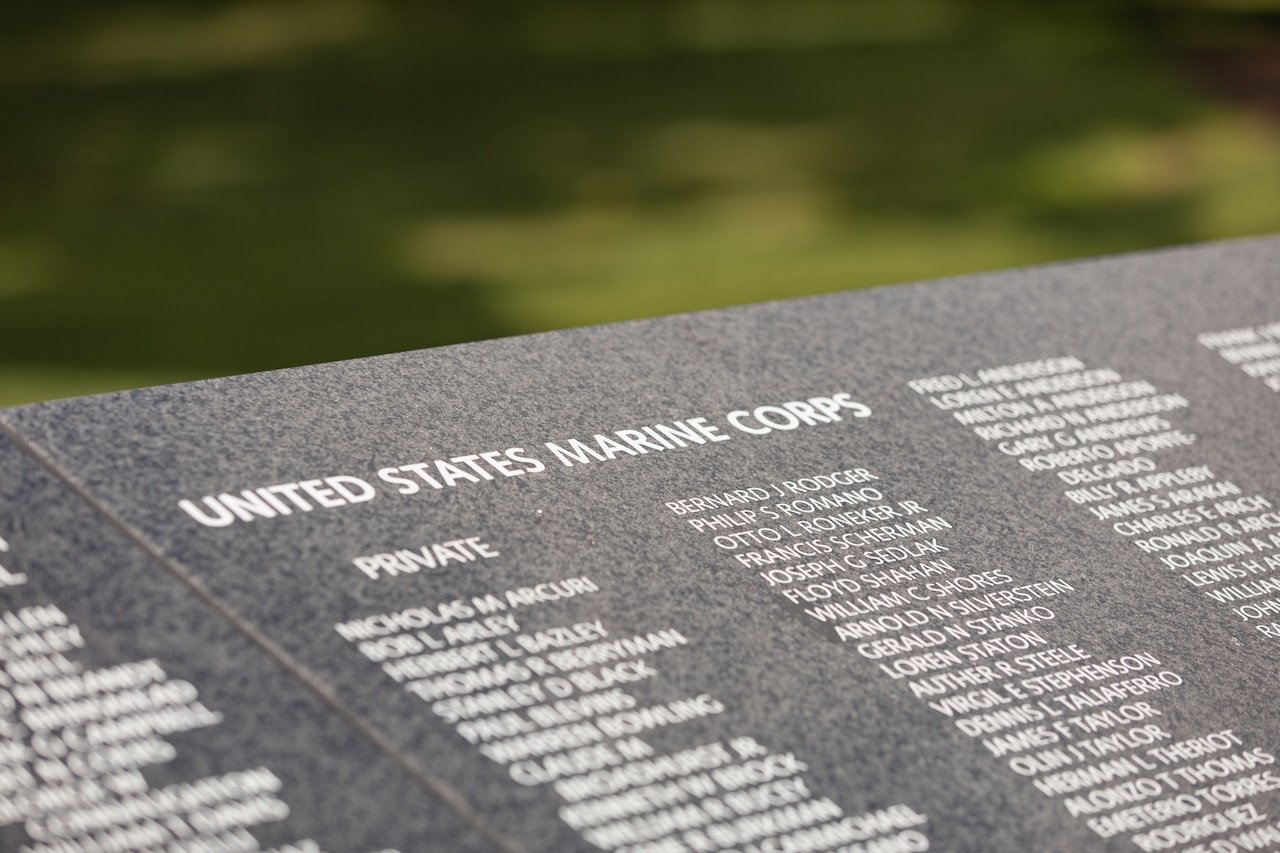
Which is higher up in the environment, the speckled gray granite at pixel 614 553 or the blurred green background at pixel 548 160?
the speckled gray granite at pixel 614 553

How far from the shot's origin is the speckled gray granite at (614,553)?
1331 mm

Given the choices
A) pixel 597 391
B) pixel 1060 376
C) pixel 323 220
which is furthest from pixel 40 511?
pixel 323 220

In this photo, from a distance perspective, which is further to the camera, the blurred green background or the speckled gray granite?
the blurred green background

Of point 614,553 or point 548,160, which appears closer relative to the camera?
point 614,553

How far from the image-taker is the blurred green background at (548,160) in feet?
13.5

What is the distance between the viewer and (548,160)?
5070 millimetres

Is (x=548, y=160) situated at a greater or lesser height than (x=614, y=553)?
lesser

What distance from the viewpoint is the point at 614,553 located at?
61.8 inches

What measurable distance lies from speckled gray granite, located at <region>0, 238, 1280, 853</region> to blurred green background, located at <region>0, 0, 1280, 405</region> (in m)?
2.02

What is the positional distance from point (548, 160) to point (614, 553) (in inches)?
144

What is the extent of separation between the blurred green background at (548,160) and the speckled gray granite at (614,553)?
6.62 feet

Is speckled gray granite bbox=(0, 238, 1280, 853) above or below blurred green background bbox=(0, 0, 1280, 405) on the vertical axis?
above

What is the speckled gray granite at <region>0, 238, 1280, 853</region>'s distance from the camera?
1331 mm

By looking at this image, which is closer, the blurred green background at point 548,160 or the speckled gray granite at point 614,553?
the speckled gray granite at point 614,553
